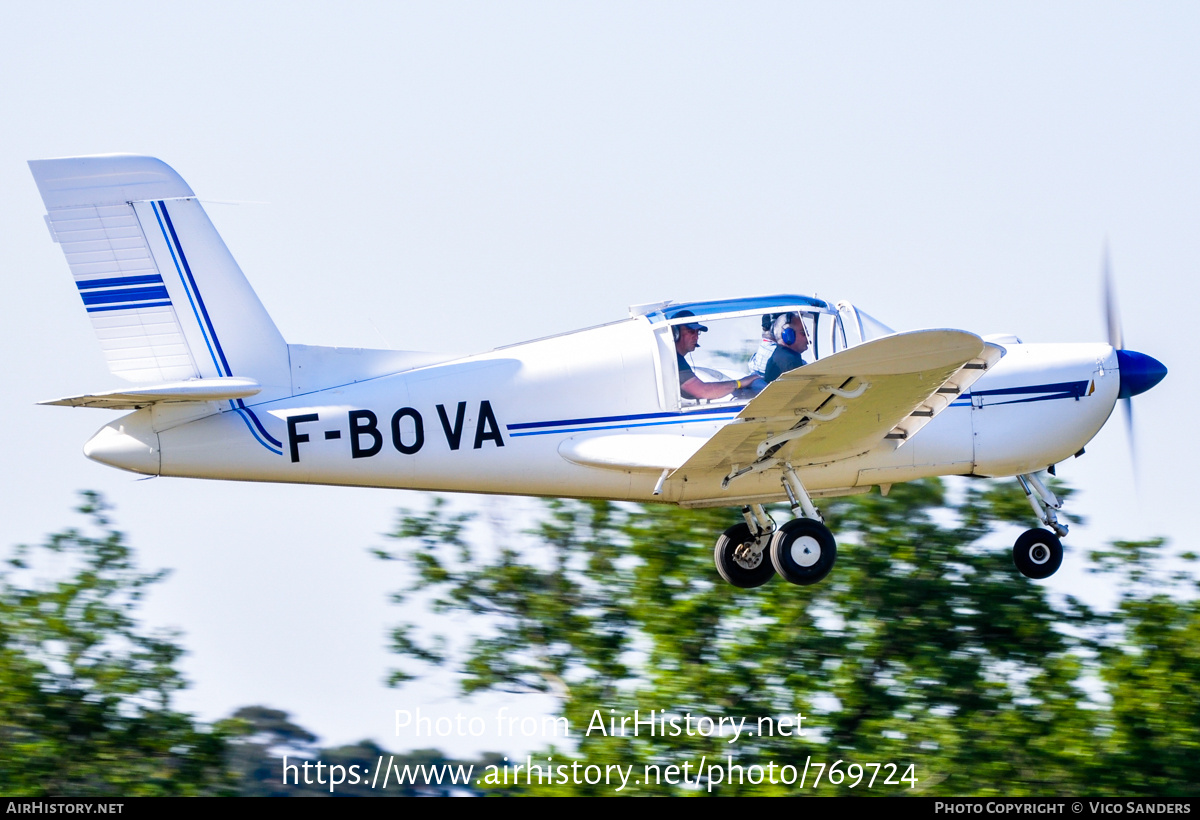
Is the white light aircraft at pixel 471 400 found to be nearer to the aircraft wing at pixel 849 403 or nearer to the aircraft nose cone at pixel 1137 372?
the aircraft wing at pixel 849 403

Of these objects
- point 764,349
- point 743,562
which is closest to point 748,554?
point 743,562

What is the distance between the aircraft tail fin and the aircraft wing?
3.12 metres

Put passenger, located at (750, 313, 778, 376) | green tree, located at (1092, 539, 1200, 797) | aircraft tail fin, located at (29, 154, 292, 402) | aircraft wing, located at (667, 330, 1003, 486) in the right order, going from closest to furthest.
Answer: aircraft wing, located at (667, 330, 1003, 486) → aircraft tail fin, located at (29, 154, 292, 402) → passenger, located at (750, 313, 778, 376) → green tree, located at (1092, 539, 1200, 797)

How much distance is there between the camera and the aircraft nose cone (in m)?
10.3

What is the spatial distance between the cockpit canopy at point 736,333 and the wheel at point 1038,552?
202cm

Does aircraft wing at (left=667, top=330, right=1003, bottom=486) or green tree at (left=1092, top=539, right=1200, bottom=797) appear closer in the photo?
aircraft wing at (left=667, top=330, right=1003, bottom=486)

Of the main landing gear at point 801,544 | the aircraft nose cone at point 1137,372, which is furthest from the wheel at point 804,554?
the aircraft nose cone at point 1137,372

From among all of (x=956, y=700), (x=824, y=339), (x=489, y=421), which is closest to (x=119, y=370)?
(x=489, y=421)

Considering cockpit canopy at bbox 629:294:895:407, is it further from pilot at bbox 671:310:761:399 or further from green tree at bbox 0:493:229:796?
green tree at bbox 0:493:229:796

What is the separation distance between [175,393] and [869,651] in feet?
34.0

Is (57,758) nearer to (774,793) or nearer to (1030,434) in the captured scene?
(774,793)

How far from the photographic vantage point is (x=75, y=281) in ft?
30.7

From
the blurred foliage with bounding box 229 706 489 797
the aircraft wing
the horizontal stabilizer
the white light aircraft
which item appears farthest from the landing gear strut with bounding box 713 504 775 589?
the blurred foliage with bounding box 229 706 489 797

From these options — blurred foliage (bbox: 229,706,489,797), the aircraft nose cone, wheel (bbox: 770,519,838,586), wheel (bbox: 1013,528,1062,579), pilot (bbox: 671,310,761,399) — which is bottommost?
blurred foliage (bbox: 229,706,489,797)
